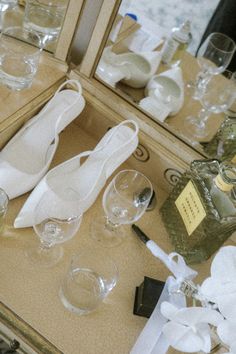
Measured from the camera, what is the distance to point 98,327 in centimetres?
63

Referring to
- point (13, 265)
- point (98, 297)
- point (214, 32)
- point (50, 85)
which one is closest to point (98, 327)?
point (98, 297)

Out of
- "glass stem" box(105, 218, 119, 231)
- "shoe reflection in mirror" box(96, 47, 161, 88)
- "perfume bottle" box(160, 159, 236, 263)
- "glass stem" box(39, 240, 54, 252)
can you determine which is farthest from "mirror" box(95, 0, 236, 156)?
"glass stem" box(39, 240, 54, 252)

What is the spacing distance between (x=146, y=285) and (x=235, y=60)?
548 mm

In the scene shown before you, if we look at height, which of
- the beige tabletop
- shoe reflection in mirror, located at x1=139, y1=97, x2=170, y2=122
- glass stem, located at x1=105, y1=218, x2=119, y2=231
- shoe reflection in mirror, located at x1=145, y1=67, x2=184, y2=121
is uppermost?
shoe reflection in mirror, located at x1=145, y1=67, x2=184, y2=121

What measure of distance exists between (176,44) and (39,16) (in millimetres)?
282

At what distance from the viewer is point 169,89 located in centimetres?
89

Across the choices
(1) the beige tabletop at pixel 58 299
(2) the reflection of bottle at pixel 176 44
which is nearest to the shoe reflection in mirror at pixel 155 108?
(2) the reflection of bottle at pixel 176 44

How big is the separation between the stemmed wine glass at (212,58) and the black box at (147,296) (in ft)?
1.32

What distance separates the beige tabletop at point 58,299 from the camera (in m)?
0.61

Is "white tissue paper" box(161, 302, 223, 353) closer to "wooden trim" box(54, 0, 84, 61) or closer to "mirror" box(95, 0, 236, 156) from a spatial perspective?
"mirror" box(95, 0, 236, 156)

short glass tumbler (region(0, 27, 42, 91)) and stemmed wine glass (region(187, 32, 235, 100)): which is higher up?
stemmed wine glass (region(187, 32, 235, 100))

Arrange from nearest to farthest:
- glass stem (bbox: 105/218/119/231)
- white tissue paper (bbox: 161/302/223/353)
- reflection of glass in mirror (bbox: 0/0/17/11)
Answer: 1. white tissue paper (bbox: 161/302/223/353)
2. glass stem (bbox: 105/218/119/231)
3. reflection of glass in mirror (bbox: 0/0/17/11)

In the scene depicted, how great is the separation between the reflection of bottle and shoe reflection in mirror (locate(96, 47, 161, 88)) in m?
0.02

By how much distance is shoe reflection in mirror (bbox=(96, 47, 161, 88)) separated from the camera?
2.73ft
